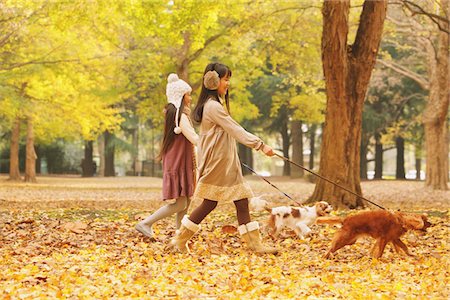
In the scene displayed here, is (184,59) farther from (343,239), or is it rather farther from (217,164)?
(343,239)

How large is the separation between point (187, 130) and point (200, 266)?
173 cm

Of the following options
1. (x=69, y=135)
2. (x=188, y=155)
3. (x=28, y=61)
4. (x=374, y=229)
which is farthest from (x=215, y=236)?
(x=69, y=135)

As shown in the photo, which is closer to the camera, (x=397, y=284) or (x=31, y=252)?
(x=397, y=284)

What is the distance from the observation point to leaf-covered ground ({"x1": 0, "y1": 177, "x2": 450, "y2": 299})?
5996 mm

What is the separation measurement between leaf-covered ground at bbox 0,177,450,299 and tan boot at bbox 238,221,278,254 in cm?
9

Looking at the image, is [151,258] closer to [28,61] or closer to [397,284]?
[397,284]

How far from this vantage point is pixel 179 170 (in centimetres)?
855

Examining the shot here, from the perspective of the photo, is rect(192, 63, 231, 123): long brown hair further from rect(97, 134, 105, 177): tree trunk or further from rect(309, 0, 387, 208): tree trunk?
rect(97, 134, 105, 177): tree trunk

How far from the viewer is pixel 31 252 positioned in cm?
830

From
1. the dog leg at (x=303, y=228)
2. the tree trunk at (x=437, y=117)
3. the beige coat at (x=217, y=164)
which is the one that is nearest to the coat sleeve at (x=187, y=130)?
the beige coat at (x=217, y=164)

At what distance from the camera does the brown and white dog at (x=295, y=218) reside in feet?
29.5

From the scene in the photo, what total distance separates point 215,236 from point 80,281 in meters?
3.15

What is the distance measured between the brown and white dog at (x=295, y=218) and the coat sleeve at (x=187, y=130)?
1468mm

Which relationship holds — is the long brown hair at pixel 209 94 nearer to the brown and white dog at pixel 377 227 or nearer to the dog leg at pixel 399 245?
the brown and white dog at pixel 377 227
